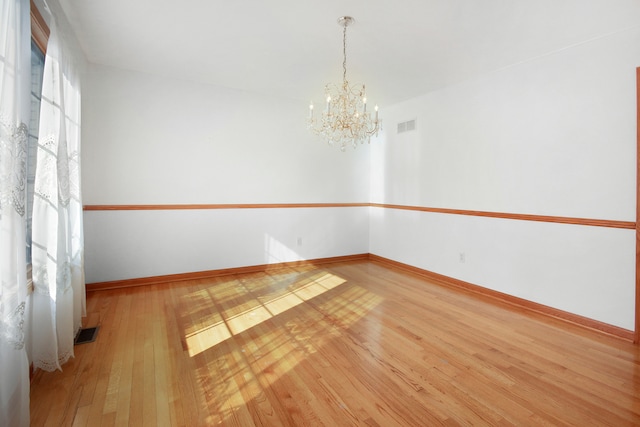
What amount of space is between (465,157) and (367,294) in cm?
213

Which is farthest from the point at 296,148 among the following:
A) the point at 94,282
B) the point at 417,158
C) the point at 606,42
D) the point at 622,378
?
the point at 622,378

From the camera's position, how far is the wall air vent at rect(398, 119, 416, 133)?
15.4ft

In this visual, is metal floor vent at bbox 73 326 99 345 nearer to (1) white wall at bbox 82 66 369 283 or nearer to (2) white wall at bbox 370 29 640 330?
(1) white wall at bbox 82 66 369 283

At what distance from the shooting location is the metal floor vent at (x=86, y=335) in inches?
97.3

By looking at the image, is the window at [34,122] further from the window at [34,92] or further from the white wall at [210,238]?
the white wall at [210,238]

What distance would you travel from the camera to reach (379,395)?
1.86 m

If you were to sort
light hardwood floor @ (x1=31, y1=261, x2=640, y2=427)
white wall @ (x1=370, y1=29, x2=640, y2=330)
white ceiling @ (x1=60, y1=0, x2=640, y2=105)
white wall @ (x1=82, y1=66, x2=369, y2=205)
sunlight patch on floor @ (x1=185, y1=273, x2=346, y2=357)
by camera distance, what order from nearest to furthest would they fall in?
light hardwood floor @ (x1=31, y1=261, x2=640, y2=427) < white ceiling @ (x1=60, y1=0, x2=640, y2=105) < sunlight patch on floor @ (x1=185, y1=273, x2=346, y2=357) < white wall @ (x1=370, y1=29, x2=640, y2=330) < white wall @ (x1=82, y1=66, x2=369, y2=205)

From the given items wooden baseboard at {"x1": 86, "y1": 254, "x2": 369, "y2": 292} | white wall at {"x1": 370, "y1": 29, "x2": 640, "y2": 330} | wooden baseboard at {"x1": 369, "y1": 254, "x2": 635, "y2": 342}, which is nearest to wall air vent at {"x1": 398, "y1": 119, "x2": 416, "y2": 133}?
white wall at {"x1": 370, "y1": 29, "x2": 640, "y2": 330}

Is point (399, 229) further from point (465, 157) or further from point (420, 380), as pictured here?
point (420, 380)

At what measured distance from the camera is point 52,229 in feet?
6.74

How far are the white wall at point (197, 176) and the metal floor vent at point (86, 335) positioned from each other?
123cm

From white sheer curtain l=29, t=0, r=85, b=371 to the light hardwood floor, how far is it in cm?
24

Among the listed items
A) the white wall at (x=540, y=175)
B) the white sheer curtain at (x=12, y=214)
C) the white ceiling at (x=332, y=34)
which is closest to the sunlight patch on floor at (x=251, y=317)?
the white sheer curtain at (x=12, y=214)

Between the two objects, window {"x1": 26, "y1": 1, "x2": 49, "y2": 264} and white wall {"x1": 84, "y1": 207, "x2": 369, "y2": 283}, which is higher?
window {"x1": 26, "y1": 1, "x2": 49, "y2": 264}
